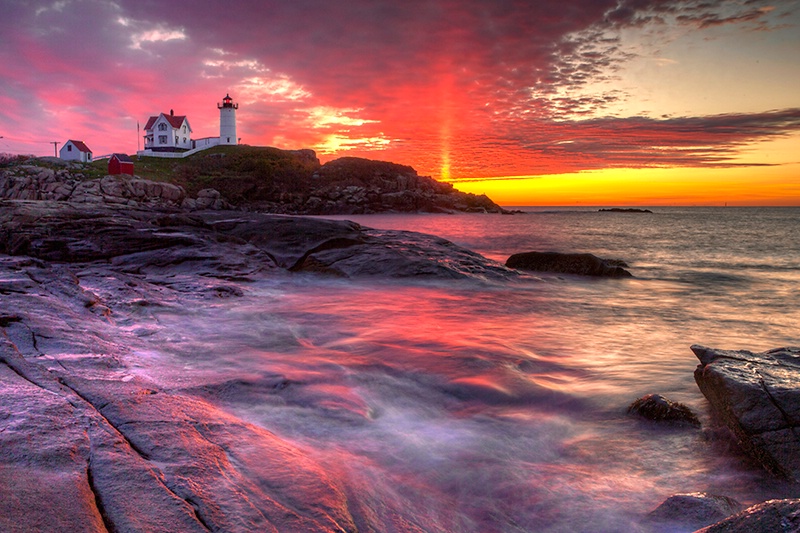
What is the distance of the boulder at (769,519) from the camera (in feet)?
5.99

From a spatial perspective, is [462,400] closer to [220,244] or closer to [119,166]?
[220,244]

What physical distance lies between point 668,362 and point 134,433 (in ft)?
22.9

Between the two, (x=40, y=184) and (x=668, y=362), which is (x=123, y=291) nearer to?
(x=668, y=362)

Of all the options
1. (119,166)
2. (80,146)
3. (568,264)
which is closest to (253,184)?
(119,166)

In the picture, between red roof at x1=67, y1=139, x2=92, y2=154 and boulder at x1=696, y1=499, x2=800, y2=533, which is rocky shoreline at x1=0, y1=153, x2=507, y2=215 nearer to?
red roof at x1=67, y1=139, x2=92, y2=154

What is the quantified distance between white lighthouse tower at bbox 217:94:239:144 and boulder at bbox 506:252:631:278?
280 ft

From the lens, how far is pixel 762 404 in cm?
375

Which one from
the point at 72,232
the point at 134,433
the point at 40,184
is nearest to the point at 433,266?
the point at 72,232

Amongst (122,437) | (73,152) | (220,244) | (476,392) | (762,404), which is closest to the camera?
(122,437)

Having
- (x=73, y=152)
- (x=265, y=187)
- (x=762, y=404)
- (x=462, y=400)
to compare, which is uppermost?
(x=73, y=152)

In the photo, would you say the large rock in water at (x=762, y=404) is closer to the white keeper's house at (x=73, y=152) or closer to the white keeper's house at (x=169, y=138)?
the white keeper's house at (x=73, y=152)

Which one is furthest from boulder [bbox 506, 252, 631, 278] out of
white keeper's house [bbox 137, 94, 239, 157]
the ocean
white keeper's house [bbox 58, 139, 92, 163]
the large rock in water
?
white keeper's house [bbox 137, 94, 239, 157]

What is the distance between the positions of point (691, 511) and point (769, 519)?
1.21 meters

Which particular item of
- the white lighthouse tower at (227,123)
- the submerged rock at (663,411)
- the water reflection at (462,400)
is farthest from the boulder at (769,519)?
the white lighthouse tower at (227,123)
